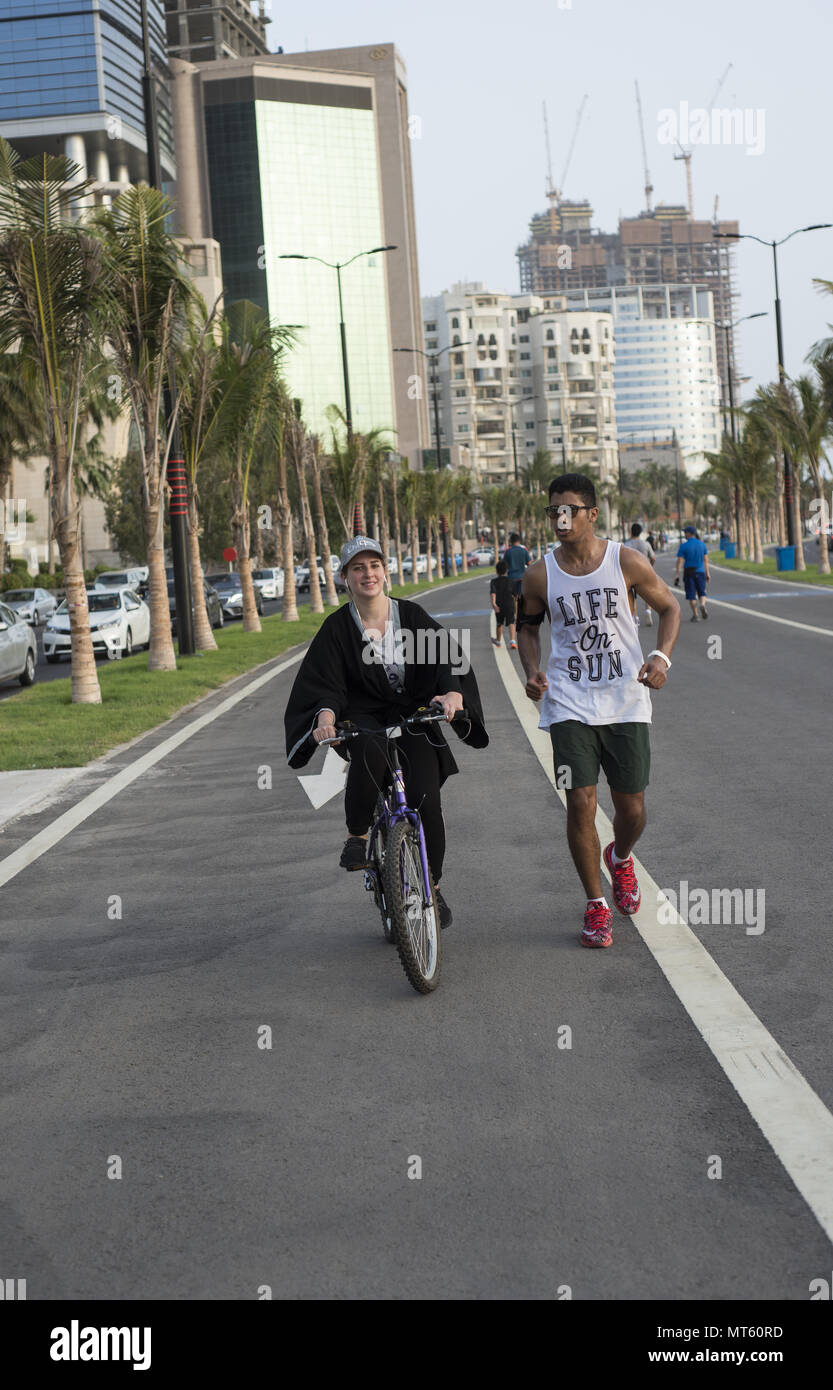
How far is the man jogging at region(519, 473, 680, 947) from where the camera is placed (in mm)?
6547

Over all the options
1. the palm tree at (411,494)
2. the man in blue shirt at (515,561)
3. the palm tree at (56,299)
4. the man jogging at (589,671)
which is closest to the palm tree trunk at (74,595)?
the palm tree at (56,299)

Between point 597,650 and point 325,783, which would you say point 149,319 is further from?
point 597,650

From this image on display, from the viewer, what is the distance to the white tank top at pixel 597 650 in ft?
21.5

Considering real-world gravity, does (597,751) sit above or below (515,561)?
below

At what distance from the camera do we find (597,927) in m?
6.43

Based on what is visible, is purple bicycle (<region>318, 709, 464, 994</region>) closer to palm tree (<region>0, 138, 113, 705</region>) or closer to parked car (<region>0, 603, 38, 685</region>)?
palm tree (<region>0, 138, 113, 705</region>)

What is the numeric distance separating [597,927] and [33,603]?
41.8 metres

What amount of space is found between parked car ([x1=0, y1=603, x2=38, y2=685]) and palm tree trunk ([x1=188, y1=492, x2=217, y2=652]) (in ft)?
10.2

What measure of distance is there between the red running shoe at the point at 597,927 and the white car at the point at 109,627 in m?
25.9

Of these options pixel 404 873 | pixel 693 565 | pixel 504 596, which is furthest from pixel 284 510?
pixel 404 873

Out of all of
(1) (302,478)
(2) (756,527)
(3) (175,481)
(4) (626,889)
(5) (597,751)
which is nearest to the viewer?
(5) (597,751)
